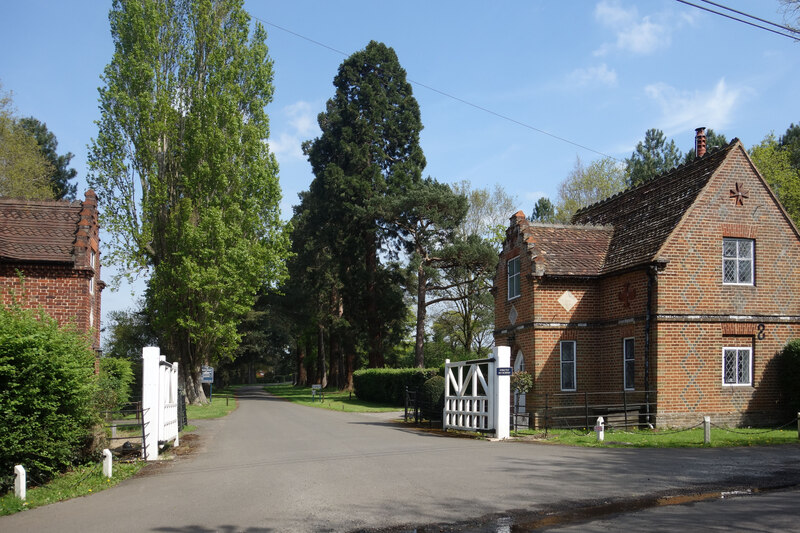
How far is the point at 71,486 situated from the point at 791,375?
19.5 meters

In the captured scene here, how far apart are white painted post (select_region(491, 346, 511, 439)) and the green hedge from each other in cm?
1512

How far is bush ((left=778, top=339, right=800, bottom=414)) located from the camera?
20641mm

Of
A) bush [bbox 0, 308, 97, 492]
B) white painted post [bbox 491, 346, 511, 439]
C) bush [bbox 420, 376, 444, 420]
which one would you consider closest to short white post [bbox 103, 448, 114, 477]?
bush [bbox 0, 308, 97, 492]

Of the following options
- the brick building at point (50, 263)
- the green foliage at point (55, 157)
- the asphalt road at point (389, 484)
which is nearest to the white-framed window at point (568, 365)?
the asphalt road at point (389, 484)

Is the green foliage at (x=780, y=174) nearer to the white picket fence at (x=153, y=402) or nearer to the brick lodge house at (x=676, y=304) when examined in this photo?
the brick lodge house at (x=676, y=304)

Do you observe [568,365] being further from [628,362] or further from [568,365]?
[628,362]

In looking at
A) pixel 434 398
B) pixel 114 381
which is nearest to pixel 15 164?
pixel 114 381

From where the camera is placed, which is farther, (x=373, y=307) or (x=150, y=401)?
(x=373, y=307)

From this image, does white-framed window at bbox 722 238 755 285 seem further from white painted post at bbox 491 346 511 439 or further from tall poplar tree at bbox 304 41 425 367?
tall poplar tree at bbox 304 41 425 367

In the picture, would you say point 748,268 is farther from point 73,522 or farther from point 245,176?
point 245,176

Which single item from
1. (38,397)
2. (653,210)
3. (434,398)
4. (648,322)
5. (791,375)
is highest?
(653,210)

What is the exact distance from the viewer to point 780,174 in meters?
46.3

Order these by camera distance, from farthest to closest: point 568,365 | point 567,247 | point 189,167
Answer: point 189,167 → point 567,247 → point 568,365

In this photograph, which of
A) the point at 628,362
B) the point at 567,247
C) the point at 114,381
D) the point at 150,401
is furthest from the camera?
the point at 114,381
